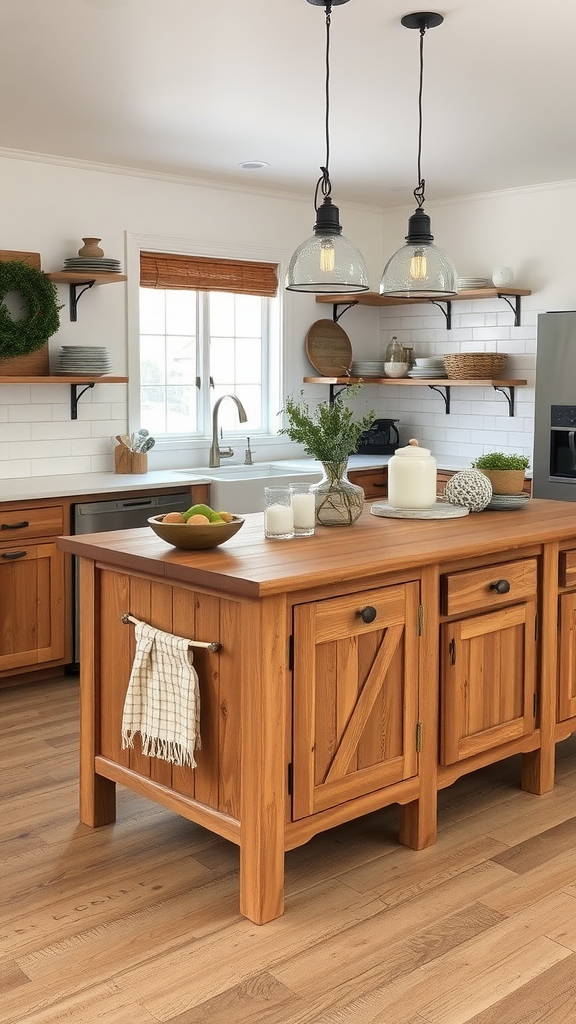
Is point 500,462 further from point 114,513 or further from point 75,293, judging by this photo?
point 75,293

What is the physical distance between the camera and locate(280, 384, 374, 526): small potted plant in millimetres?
3283

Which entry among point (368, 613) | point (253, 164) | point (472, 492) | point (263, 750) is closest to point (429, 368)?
point (253, 164)

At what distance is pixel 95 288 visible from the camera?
545cm

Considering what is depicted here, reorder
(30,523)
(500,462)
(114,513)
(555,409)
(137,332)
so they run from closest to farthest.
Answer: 1. (500,462)
2. (30,523)
3. (114,513)
4. (555,409)
5. (137,332)

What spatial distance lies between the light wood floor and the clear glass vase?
100 cm

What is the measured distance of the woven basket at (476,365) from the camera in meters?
5.98

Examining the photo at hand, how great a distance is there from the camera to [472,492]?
3.68 m

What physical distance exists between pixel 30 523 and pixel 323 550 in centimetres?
215

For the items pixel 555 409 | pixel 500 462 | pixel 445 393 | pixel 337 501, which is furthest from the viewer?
pixel 445 393

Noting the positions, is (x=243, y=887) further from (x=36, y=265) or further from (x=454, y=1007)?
(x=36, y=265)

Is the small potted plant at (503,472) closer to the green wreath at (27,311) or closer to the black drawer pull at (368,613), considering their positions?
the black drawer pull at (368,613)

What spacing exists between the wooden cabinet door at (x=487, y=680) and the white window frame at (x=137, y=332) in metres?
3.02

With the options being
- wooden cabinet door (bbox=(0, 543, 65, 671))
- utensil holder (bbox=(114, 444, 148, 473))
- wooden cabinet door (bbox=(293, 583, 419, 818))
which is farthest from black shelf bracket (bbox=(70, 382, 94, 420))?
wooden cabinet door (bbox=(293, 583, 419, 818))

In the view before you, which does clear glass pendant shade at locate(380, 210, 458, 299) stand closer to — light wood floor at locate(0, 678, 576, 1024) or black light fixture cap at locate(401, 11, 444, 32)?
black light fixture cap at locate(401, 11, 444, 32)
